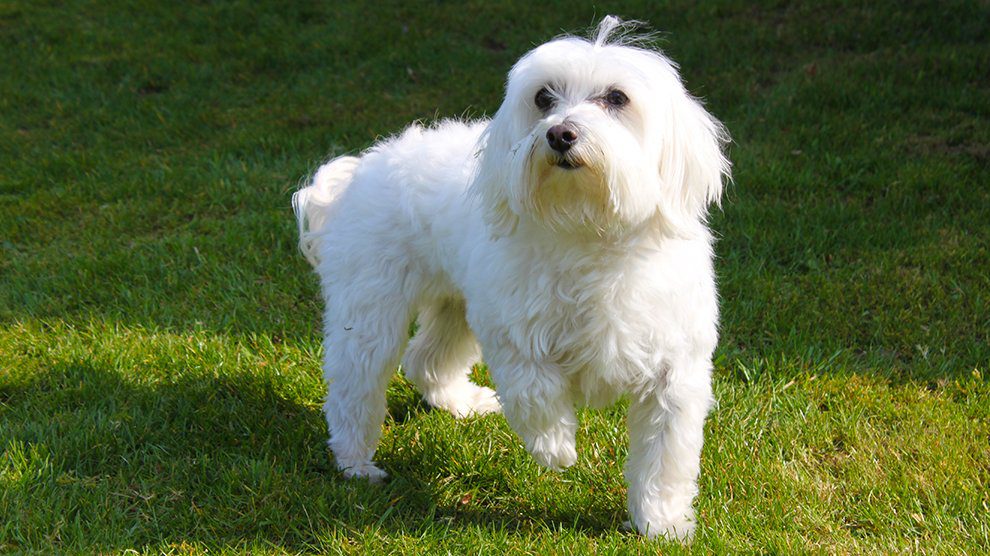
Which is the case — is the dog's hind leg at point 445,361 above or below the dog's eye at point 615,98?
below

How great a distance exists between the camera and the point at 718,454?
382 centimetres

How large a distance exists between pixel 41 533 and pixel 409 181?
1.74 m

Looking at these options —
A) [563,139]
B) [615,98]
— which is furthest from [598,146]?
[615,98]

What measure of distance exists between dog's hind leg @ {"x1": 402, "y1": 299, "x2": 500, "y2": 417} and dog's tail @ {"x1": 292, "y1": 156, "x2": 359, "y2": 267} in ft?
1.89

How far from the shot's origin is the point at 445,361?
4332 mm

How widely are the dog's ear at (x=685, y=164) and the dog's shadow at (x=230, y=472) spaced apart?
1169 mm

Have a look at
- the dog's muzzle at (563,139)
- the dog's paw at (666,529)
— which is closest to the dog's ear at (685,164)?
the dog's muzzle at (563,139)

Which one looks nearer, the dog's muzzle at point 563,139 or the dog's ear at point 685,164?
the dog's muzzle at point 563,139

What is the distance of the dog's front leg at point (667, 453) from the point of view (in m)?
3.21

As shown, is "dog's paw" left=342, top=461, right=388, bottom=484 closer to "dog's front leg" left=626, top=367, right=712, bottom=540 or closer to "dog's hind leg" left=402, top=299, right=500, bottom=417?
"dog's hind leg" left=402, top=299, right=500, bottom=417

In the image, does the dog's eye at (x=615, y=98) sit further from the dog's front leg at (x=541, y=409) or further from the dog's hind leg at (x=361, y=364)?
the dog's hind leg at (x=361, y=364)

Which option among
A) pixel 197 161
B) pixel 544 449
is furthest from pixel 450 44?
pixel 544 449

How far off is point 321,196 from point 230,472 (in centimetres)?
119

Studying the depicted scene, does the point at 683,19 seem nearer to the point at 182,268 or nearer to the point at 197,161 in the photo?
the point at 197,161
